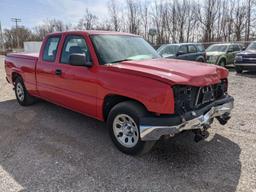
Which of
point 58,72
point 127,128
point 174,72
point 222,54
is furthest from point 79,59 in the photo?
point 222,54

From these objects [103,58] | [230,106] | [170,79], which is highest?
[103,58]

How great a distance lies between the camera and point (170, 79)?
3.06 metres

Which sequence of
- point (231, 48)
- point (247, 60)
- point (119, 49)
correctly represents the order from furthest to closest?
1. point (231, 48)
2. point (247, 60)
3. point (119, 49)

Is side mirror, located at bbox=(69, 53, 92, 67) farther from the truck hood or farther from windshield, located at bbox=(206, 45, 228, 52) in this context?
windshield, located at bbox=(206, 45, 228, 52)

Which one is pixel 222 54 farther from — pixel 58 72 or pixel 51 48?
pixel 58 72

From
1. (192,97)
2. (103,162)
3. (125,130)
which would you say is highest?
(192,97)

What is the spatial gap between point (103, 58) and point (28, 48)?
41.5 m

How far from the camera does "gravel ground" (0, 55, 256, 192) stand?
2947 millimetres

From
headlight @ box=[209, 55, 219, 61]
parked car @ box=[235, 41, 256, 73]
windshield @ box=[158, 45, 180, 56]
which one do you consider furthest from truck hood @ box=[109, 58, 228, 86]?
headlight @ box=[209, 55, 219, 61]

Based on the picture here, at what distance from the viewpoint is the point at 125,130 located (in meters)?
3.68

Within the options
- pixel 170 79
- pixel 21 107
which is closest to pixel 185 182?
pixel 170 79

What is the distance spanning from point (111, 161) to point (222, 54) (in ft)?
43.1

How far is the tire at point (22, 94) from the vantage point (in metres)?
6.32

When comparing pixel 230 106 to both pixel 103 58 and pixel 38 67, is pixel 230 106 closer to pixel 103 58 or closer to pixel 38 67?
pixel 103 58
